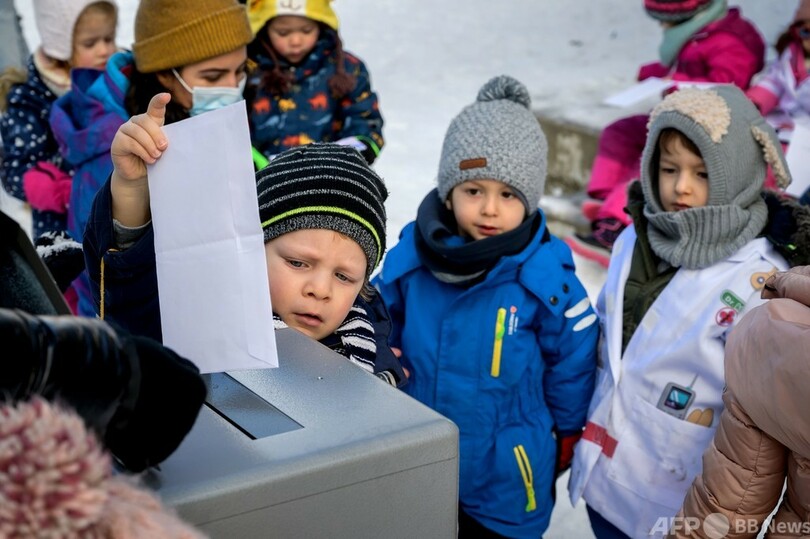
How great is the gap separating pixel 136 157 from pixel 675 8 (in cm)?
431

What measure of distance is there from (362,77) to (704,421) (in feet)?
7.04

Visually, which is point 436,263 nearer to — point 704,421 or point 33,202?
point 704,421

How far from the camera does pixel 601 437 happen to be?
2621 millimetres

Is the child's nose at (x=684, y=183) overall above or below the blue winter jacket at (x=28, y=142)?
above

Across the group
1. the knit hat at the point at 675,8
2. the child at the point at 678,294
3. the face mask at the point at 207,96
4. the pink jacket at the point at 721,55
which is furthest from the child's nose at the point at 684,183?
the knit hat at the point at 675,8

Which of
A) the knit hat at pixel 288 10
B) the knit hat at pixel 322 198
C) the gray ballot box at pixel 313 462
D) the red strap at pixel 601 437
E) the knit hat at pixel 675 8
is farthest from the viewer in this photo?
the knit hat at pixel 675 8

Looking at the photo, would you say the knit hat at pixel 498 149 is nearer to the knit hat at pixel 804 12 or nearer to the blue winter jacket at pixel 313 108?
the blue winter jacket at pixel 313 108

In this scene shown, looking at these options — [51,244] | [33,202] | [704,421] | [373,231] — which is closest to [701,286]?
[704,421]

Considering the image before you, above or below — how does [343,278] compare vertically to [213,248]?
below

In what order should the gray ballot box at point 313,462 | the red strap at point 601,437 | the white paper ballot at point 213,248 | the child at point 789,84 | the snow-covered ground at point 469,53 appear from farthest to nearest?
1. the snow-covered ground at point 469,53
2. the child at point 789,84
3. the red strap at point 601,437
4. the white paper ballot at point 213,248
5. the gray ballot box at point 313,462

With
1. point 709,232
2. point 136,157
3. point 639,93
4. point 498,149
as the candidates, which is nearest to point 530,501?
point 709,232

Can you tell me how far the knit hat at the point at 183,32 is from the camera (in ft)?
9.81

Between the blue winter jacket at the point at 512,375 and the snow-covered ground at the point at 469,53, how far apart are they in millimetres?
2762

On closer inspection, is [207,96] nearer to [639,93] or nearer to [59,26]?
[59,26]
